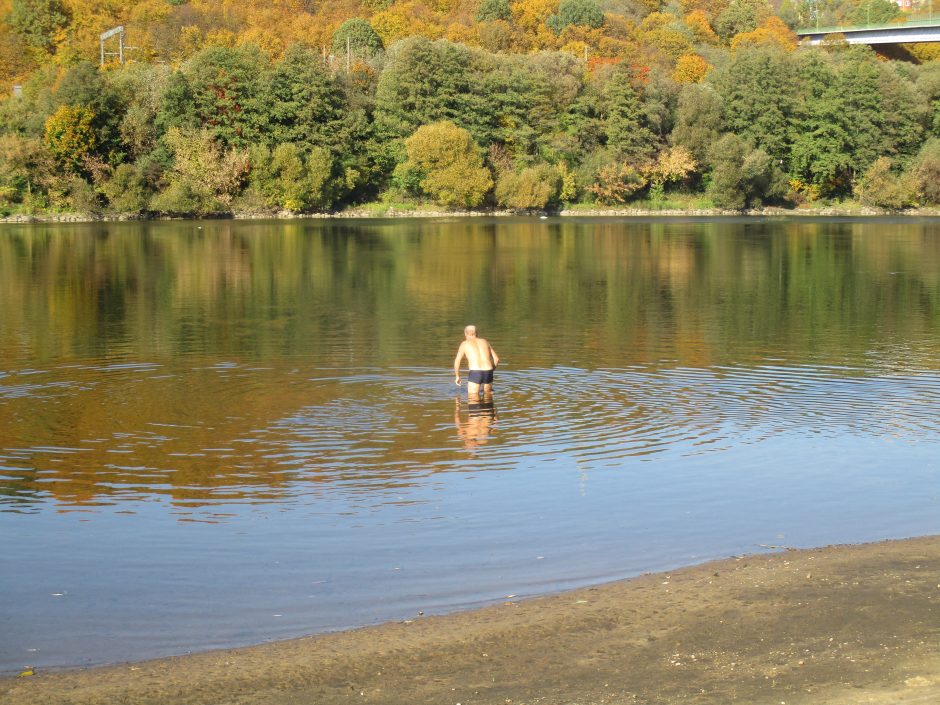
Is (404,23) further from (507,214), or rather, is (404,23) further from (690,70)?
(507,214)

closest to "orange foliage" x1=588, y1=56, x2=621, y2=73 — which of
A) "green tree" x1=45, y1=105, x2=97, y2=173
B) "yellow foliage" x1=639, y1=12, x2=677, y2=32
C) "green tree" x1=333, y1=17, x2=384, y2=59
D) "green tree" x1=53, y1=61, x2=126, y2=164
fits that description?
"yellow foliage" x1=639, y1=12, x2=677, y2=32

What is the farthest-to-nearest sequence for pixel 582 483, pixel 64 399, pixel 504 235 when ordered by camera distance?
pixel 504 235 → pixel 64 399 → pixel 582 483

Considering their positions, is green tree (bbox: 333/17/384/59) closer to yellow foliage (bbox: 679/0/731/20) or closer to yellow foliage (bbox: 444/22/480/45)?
yellow foliage (bbox: 444/22/480/45)

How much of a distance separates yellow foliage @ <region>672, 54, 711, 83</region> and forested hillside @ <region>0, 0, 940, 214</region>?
1235 cm

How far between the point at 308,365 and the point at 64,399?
5.26 meters

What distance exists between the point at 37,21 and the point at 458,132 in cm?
7249

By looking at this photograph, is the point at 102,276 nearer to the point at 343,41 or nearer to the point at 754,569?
the point at 754,569

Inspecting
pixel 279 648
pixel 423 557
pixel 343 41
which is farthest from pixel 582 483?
pixel 343 41

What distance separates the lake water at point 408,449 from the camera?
11133 mm

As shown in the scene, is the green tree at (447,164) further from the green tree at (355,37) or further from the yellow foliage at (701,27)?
the yellow foliage at (701,27)

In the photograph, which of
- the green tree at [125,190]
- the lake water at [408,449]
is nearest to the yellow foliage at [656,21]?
the green tree at [125,190]

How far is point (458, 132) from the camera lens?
112 m

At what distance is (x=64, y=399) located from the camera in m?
21.2

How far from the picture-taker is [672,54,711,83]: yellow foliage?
448ft
